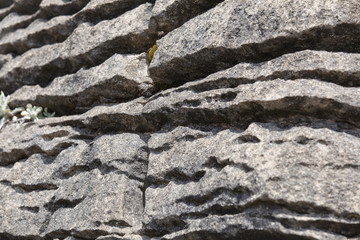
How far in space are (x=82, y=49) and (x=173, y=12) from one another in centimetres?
259

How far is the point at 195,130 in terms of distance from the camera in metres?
6.62

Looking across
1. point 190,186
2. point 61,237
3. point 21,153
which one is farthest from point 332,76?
point 21,153

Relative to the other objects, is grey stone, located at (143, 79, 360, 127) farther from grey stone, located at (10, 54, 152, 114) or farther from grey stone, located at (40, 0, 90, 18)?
grey stone, located at (40, 0, 90, 18)

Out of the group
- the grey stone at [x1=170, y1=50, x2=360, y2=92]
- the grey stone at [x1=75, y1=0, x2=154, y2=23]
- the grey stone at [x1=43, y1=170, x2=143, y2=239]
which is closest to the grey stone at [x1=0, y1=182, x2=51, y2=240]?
the grey stone at [x1=43, y1=170, x2=143, y2=239]

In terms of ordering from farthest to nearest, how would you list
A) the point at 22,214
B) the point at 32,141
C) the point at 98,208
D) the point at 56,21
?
the point at 56,21
the point at 32,141
the point at 22,214
the point at 98,208

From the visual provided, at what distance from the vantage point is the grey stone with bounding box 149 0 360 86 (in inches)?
233

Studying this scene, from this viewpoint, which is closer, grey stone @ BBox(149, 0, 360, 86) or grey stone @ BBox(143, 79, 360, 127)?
grey stone @ BBox(143, 79, 360, 127)

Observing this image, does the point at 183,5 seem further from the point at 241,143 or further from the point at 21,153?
the point at 21,153

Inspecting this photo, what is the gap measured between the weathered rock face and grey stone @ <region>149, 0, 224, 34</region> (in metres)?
0.03

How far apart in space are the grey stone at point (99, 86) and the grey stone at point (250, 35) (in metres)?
0.72

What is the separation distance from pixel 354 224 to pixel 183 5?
501 cm

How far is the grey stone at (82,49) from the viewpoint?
8.79m

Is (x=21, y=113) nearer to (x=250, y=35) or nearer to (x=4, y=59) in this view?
(x=4, y=59)

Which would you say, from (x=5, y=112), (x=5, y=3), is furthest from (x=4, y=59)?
(x=5, y=3)
